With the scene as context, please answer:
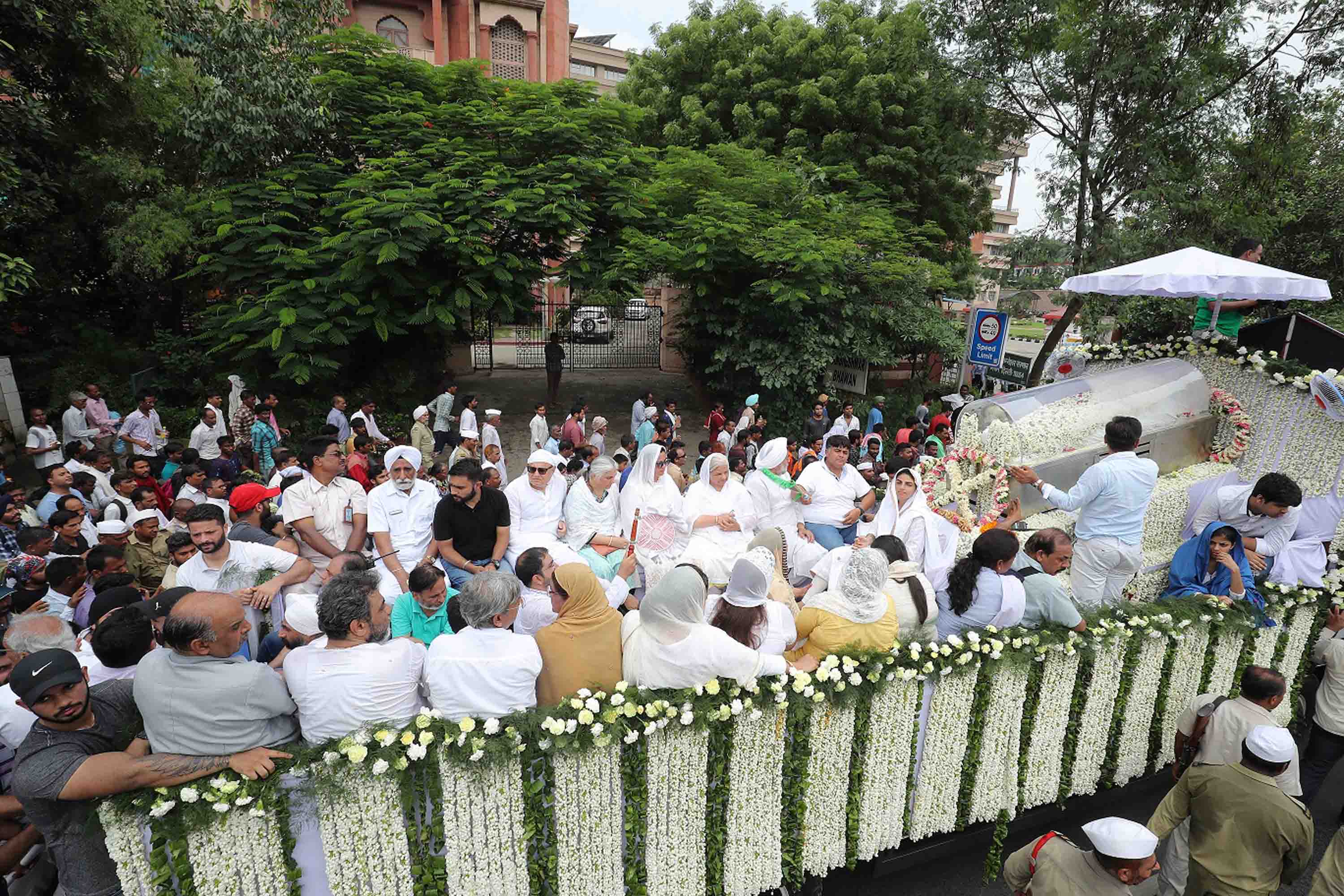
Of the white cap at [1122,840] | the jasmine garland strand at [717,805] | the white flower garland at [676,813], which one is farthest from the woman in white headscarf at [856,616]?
the white cap at [1122,840]

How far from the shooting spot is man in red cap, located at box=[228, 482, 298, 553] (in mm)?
4867

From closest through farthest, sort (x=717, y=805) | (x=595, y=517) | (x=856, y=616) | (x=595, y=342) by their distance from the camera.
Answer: (x=717, y=805), (x=856, y=616), (x=595, y=517), (x=595, y=342)

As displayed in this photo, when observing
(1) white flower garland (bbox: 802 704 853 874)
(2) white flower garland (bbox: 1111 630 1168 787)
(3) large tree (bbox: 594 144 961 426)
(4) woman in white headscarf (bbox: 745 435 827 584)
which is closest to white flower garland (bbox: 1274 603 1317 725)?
(2) white flower garland (bbox: 1111 630 1168 787)

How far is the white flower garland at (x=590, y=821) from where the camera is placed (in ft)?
10.3

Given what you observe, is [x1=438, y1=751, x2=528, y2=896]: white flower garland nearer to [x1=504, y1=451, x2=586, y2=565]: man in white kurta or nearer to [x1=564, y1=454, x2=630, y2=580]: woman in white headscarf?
[x1=504, y1=451, x2=586, y2=565]: man in white kurta

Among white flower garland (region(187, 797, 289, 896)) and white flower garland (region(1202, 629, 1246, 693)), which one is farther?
white flower garland (region(1202, 629, 1246, 693))

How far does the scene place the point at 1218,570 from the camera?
4832 millimetres

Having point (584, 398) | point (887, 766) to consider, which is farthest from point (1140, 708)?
point (584, 398)

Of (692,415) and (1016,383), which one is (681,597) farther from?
(692,415)

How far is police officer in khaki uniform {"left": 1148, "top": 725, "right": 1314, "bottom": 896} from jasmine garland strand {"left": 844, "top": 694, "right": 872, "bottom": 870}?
1.54m

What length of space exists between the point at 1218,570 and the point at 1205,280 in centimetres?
290

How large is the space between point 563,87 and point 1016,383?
10585mm

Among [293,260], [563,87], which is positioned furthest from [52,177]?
[563,87]

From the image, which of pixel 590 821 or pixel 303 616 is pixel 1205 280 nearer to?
pixel 590 821
